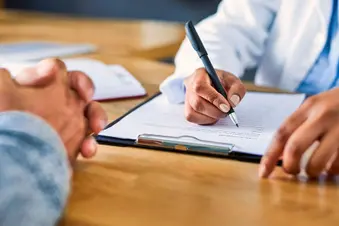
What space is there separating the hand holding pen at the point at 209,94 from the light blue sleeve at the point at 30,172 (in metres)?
0.31

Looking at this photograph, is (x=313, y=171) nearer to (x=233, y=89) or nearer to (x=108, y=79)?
(x=233, y=89)

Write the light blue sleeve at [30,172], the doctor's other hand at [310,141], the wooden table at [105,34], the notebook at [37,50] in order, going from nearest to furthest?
the light blue sleeve at [30,172] < the doctor's other hand at [310,141] < the notebook at [37,50] < the wooden table at [105,34]

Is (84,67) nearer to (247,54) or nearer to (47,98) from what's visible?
(247,54)

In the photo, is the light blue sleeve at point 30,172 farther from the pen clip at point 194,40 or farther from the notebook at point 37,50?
the notebook at point 37,50

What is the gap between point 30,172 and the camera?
1.89 ft

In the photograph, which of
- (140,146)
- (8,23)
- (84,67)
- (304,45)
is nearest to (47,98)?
(140,146)

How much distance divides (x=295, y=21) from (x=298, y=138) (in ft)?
2.18

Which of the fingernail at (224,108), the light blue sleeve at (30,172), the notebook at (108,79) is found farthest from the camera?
the notebook at (108,79)

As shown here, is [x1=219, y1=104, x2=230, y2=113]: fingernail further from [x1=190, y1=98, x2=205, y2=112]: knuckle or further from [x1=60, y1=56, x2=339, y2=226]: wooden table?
[x1=60, y1=56, x2=339, y2=226]: wooden table

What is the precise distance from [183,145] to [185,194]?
0.13 meters

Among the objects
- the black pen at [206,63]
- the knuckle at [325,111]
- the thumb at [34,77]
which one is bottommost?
the black pen at [206,63]

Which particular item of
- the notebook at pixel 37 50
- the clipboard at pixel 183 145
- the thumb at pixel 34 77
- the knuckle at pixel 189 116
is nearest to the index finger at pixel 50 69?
the thumb at pixel 34 77

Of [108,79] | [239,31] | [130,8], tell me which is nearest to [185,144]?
[108,79]

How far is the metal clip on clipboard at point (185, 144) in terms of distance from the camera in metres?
0.77
